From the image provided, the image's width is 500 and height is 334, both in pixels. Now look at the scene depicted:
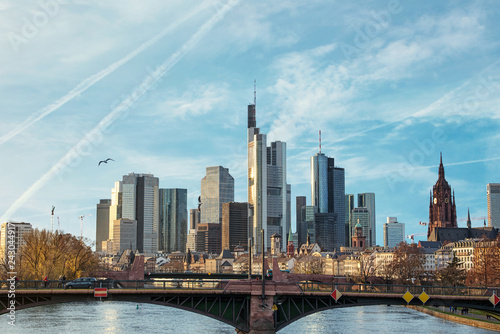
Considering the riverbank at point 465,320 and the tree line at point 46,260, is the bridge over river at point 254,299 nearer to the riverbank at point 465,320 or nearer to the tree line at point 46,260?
the riverbank at point 465,320

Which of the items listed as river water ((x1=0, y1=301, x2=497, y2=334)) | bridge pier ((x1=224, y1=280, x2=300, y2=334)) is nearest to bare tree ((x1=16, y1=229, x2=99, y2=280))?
river water ((x1=0, y1=301, x2=497, y2=334))

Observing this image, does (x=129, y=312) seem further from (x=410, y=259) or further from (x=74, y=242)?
(x=410, y=259)

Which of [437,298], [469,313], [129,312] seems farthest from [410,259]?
[437,298]

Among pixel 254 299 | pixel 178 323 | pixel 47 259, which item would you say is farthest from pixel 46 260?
pixel 254 299

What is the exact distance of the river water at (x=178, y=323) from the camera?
10569 centimetres

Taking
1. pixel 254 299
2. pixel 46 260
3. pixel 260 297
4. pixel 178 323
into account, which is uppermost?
pixel 46 260

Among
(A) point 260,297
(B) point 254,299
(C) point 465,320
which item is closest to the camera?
(A) point 260,297

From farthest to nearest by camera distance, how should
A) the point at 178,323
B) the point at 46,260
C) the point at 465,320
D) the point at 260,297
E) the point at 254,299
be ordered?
the point at 46,260 < the point at 465,320 < the point at 178,323 < the point at 254,299 < the point at 260,297

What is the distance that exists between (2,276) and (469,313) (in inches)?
3377

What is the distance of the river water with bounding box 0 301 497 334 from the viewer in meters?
106

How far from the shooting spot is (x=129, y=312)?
143m

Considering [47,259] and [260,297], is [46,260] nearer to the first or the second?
[47,259]

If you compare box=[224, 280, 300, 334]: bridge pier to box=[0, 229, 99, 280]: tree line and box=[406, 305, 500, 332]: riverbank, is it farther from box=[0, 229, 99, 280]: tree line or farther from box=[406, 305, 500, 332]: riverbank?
box=[0, 229, 99, 280]: tree line

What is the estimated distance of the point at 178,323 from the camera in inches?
4638
